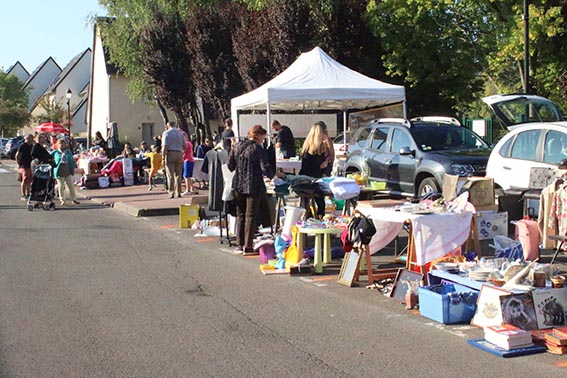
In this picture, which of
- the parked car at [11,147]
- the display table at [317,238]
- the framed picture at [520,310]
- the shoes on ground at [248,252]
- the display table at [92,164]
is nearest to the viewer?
the framed picture at [520,310]

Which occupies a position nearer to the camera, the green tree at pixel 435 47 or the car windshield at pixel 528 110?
the car windshield at pixel 528 110

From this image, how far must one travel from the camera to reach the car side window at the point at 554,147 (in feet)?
37.3

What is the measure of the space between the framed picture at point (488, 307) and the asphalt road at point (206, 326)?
0.15 metres

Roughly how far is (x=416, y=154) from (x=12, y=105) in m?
76.3

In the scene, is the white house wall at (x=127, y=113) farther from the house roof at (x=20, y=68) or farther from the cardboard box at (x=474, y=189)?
the house roof at (x=20, y=68)

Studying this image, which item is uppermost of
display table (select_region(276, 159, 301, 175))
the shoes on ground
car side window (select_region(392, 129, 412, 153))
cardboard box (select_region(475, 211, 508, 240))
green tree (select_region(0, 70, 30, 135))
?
green tree (select_region(0, 70, 30, 135))

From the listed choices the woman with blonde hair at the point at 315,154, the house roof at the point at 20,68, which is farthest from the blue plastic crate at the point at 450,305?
the house roof at the point at 20,68

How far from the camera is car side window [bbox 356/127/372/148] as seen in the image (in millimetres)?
16562

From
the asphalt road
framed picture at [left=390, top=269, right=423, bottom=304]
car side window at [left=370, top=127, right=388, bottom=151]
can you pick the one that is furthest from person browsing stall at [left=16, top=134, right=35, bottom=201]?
framed picture at [left=390, top=269, right=423, bottom=304]

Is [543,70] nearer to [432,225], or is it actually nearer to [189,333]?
[432,225]

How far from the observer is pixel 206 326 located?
23.7ft

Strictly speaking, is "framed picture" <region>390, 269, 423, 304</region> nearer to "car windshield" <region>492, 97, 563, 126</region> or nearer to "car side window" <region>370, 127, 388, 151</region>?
"car windshield" <region>492, 97, 563, 126</region>

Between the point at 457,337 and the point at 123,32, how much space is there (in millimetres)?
35192

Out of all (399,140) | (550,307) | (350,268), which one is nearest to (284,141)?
(399,140)
